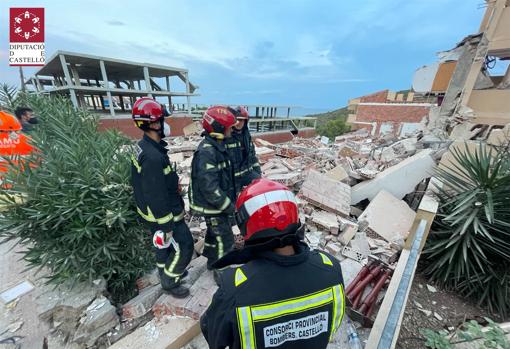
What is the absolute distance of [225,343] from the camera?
45.4 inches

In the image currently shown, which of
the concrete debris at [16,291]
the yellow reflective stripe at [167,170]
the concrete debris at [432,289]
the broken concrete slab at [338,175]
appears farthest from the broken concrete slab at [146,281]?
the broken concrete slab at [338,175]

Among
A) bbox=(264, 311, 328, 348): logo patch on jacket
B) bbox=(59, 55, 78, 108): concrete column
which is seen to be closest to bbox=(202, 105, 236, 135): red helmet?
bbox=(264, 311, 328, 348): logo patch on jacket

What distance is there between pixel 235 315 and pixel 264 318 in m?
0.13

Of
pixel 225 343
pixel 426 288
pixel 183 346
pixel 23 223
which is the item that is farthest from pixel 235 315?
pixel 426 288

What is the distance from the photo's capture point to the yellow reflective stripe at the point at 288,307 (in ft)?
3.35

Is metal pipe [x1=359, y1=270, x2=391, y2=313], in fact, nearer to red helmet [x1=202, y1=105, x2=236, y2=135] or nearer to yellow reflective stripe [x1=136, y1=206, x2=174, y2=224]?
yellow reflective stripe [x1=136, y1=206, x2=174, y2=224]

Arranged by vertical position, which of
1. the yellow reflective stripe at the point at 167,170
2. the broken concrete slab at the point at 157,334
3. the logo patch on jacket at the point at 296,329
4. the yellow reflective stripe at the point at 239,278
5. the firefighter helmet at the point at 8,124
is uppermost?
the firefighter helmet at the point at 8,124

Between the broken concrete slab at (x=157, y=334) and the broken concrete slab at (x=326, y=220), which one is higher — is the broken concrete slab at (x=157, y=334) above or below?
below

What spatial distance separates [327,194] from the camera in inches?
189

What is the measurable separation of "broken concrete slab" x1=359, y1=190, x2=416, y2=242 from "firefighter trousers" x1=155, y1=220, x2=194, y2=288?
3.45 metres

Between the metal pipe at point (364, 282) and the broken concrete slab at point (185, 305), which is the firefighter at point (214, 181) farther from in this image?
the metal pipe at point (364, 282)

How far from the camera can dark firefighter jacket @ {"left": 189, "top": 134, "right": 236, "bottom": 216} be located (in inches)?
97.4

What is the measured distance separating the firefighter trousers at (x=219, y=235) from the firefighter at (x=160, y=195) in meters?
0.32

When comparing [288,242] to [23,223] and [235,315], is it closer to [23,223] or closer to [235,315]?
[235,315]
